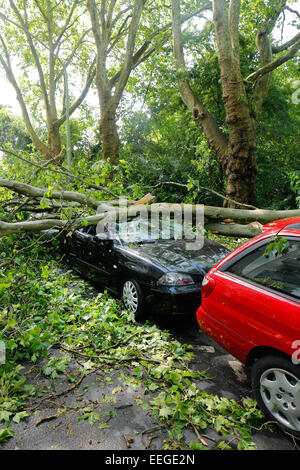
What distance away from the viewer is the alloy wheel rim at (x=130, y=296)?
438 cm

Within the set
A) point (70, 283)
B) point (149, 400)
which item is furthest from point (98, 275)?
point (149, 400)

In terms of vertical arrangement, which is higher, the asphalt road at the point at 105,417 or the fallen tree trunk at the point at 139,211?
the fallen tree trunk at the point at 139,211

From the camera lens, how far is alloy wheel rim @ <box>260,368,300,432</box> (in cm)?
231

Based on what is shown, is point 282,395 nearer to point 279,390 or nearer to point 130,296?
point 279,390

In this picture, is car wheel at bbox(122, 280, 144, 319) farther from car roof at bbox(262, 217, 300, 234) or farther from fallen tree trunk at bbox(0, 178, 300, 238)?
car roof at bbox(262, 217, 300, 234)

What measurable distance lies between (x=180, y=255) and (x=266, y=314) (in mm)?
2202

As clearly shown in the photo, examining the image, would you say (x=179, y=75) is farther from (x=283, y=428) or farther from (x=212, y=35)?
(x=283, y=428)

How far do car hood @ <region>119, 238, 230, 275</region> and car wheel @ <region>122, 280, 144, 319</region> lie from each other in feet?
1.52

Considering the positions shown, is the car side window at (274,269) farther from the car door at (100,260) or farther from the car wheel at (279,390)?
the car door at (100,260)

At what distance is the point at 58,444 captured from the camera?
Result: 2.20m

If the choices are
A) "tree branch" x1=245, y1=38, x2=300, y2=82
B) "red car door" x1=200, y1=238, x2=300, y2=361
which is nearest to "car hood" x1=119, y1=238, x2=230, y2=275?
"red car door" x1=200, y1=238, x2=300, y2=361

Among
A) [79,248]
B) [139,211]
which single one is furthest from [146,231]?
[79,248]

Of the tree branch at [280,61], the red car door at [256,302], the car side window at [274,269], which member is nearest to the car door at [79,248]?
the red car door at [256,302]

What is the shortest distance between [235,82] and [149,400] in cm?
707
